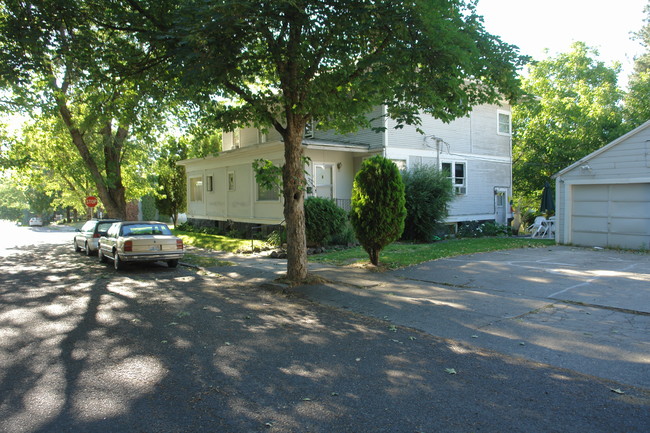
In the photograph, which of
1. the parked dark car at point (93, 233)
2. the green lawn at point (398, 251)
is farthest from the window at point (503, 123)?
the parked dark car at point (93, 233)

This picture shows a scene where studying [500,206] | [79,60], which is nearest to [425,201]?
[500,206]

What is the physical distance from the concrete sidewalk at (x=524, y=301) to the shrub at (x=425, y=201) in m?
4.30

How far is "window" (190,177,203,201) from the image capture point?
2763 cm

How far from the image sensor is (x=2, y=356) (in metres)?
5.58

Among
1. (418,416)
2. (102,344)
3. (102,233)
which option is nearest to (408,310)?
(418,416)

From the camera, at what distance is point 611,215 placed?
53.1ft

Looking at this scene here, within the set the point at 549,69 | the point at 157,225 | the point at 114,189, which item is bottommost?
the point at 157,225

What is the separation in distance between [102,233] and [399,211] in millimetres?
11998

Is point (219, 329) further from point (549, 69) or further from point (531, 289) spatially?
point (549, 69)

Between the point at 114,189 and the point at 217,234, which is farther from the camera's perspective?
the point at 217,234

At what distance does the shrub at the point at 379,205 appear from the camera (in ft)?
38.7

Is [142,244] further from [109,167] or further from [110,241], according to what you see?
[109,167]

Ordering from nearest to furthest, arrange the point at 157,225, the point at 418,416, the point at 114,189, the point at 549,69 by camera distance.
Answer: the point at 418,416
the point at 157,225
the point at 114,189
the point at 549,69

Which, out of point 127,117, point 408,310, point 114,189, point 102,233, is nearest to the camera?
point 408,310
